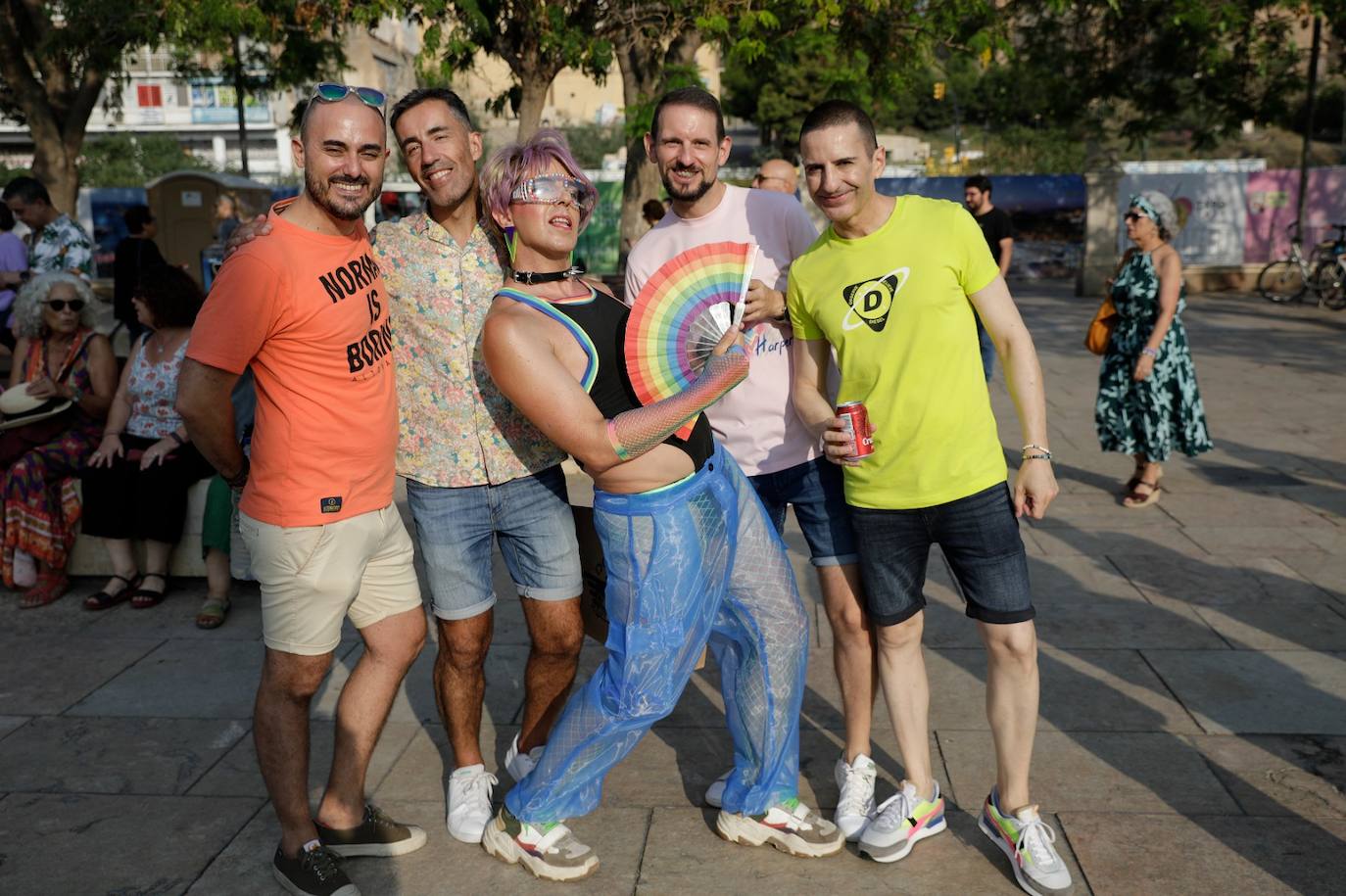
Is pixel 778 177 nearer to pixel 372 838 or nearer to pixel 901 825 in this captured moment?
pixel 901 825

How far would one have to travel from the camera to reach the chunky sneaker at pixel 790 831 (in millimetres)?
3201

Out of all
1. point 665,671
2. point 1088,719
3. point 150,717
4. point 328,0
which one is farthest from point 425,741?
point 328,0

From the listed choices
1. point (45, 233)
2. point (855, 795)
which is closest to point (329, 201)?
point (855, 795)

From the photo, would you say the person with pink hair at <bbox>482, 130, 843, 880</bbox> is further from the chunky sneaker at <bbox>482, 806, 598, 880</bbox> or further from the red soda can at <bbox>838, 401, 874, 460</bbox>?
the red soda can at <bbox>838, 401, 874, 460</bbox>

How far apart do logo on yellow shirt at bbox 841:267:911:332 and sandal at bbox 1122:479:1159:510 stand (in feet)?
14.3

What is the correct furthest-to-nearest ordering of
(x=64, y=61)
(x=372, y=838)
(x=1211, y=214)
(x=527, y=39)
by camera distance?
(x=1211, y=214), (x=64, y=61), (x=527, y=39), (x=372, y=838)

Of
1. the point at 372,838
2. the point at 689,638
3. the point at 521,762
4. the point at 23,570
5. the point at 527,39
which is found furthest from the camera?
the point at 527,39

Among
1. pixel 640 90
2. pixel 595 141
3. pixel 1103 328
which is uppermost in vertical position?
pixel 595 141

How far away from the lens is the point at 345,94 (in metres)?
2.94

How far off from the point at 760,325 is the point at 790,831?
141 cm

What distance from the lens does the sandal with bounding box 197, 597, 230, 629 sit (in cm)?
516

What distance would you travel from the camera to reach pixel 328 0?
9492mm

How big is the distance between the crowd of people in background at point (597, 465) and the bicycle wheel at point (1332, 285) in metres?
15.2

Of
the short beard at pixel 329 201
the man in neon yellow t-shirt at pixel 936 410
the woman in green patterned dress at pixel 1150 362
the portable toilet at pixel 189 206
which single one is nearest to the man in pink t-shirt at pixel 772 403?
the man in neon yellow t-shirt at pixel 936 410
